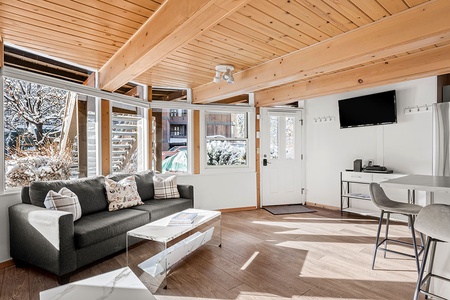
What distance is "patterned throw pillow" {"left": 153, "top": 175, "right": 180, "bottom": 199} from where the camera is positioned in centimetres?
402

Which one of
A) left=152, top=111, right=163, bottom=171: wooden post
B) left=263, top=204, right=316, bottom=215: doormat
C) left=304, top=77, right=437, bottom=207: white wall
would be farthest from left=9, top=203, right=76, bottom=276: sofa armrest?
left=304, top=77, right=437, bottom=207: white wall

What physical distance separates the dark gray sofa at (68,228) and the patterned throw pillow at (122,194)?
0.09 m

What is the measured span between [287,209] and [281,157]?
110 centimetres

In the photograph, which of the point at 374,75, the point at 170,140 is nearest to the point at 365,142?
the point at 374,75

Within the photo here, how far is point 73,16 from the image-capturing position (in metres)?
2.27

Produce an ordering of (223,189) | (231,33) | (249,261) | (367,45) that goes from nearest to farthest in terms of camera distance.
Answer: (367,45) < (231,33) < (249,261) < (223,189)

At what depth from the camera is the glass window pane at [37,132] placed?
2918mm

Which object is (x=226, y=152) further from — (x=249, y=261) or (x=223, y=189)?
(x=249, y=261)

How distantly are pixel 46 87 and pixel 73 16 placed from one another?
4.52ft

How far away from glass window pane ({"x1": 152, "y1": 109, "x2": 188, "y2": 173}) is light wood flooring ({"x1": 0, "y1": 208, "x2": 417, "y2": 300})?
1.73 meters

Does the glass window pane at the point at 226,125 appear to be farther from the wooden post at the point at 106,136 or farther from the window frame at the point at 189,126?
the wooden post at the point at 106,136

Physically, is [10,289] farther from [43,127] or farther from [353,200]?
[353,200]

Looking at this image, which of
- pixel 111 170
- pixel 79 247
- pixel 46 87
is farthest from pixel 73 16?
pixel 111 170

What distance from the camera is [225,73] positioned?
12.3ft
